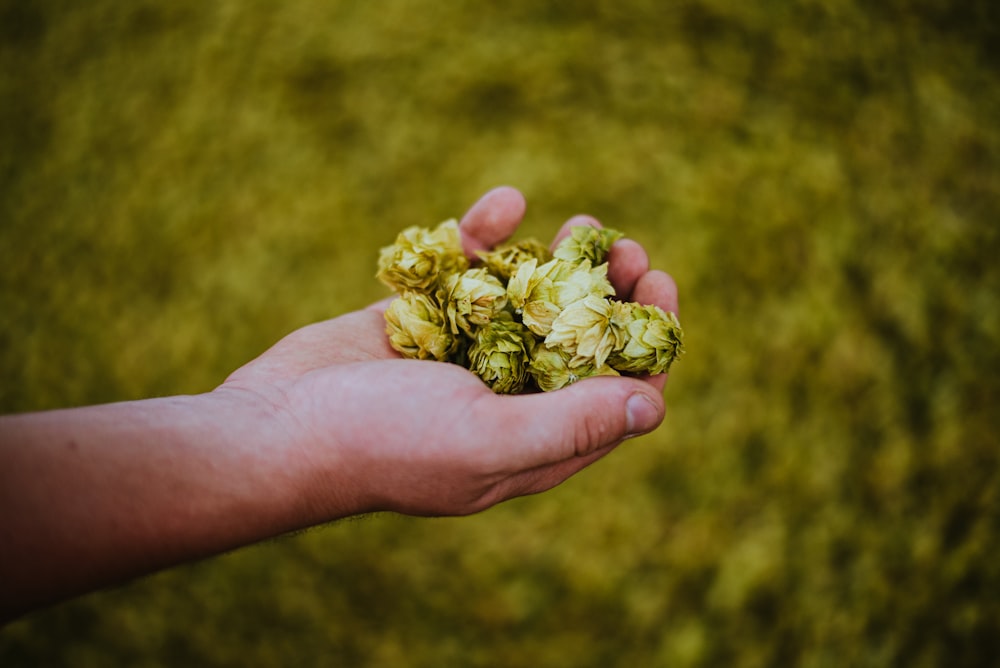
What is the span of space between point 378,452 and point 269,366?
0.61m

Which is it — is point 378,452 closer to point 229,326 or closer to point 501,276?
point 501,276

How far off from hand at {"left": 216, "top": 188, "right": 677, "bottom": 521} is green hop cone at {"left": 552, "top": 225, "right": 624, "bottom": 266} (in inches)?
23.8

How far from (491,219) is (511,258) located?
467 millimetres

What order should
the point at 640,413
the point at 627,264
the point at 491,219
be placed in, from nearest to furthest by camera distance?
the point at 640,413
the point at 627,264
the point at 491,219

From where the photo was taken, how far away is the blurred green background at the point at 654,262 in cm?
349

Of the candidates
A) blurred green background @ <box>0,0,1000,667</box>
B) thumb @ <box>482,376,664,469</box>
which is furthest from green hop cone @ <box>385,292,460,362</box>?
blurred green background @ <box>0,0,1000,667</box>

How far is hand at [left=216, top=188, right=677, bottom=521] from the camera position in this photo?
Result: 1945 mm

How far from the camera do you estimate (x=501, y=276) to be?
260 cm

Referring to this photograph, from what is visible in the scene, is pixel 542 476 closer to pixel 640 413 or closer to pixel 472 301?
pixel 640 413

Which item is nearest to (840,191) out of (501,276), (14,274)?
(501,276)

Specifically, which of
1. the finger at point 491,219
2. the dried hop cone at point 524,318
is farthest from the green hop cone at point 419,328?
the finger at point 491,219

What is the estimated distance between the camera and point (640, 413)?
2074 millimetres

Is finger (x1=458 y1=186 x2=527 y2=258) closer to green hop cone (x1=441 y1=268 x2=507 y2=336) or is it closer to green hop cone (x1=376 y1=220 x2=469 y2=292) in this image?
green hop cone (x1=376 y1=220 x2=469 y2=292)

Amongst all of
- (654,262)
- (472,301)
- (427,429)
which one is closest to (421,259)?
(472,301)
